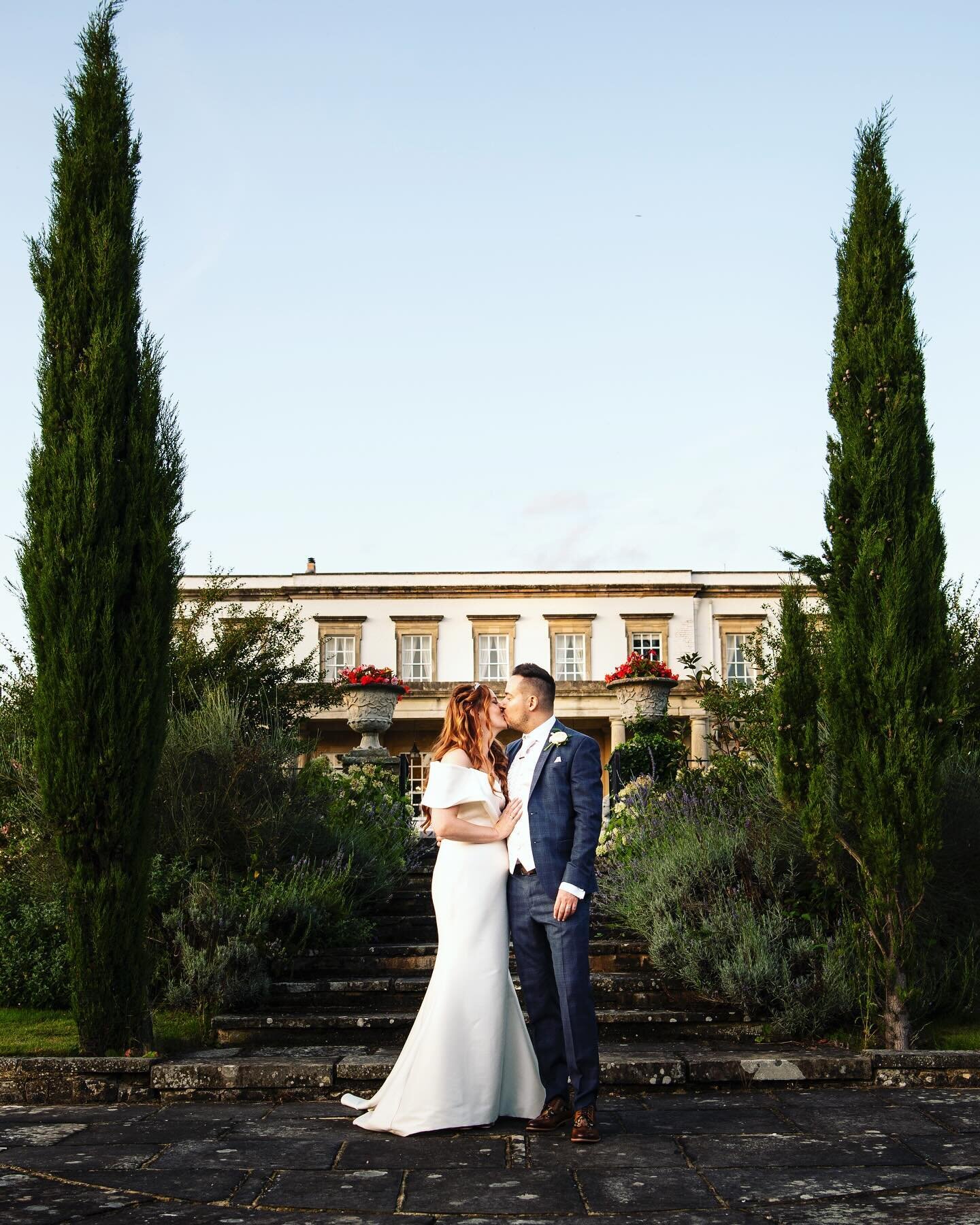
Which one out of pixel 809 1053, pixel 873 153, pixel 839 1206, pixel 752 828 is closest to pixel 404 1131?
pixel 839 1206

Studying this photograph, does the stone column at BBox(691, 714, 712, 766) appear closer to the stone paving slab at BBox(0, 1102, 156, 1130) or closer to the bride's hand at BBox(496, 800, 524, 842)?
the stone paving slab at BBox(0, 1102, 156, 1130)

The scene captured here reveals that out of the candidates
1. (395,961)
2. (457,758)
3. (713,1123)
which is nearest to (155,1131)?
(457,758)

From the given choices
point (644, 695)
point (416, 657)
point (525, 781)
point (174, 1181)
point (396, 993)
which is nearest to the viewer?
point (174, 1181)

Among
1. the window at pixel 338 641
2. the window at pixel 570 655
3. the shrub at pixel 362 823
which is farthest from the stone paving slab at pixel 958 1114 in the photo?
the window at pixel 338 641

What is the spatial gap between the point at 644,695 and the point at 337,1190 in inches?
488

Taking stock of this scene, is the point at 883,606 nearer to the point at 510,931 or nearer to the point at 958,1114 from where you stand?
the point at 958,1114

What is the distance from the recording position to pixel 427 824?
18.9 feet

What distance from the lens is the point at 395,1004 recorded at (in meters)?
8.05

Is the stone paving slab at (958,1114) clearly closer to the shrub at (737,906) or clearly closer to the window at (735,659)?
the shrub at (737,906)

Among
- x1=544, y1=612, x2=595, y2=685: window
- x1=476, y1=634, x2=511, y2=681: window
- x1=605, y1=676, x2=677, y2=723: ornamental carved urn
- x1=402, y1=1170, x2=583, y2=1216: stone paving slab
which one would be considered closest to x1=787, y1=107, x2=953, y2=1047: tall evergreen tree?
x1=402, y1=1170, x2=583, y2=1216: stone paving slab

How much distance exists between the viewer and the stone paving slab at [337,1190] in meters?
4.13

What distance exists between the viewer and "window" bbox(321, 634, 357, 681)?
3881 centimetres

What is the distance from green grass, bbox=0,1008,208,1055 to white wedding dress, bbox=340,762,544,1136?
2.41 metres

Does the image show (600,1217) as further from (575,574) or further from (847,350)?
(575,574)
